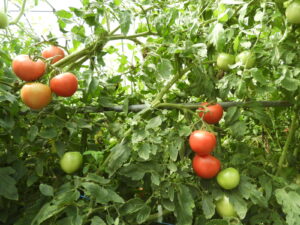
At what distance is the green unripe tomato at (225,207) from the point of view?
1.09m

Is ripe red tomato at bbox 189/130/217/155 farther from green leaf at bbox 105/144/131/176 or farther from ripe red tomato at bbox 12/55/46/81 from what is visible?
ripe red tomato at bbox 12/55/46/81

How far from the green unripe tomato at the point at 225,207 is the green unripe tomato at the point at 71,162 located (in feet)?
1.80

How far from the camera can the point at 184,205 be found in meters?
1.00

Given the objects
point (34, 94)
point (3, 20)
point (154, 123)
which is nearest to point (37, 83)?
point (34, 94)

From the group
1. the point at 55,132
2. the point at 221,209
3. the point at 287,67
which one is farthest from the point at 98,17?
the point at 221,209

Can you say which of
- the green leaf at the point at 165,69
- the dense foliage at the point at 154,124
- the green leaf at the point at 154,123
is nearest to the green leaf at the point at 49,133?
the dense foliage at the point at 154,124

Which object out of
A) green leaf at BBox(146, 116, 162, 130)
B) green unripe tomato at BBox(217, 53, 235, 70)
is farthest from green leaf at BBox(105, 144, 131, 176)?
green unripe tomato at BBox(217, 53, 235, 70)

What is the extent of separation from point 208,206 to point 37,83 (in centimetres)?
72

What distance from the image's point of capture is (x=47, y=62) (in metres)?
1.08

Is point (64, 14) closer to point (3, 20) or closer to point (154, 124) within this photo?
point (3, 20)

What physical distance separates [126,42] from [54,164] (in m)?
0.62

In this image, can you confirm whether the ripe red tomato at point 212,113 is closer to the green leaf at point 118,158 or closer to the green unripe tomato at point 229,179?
the green unripe tomato at point 229,179

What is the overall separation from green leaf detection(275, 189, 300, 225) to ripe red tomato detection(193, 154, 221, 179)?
0.22 metres

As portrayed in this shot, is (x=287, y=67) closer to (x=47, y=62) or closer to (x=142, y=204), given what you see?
(x=142, y=204)
